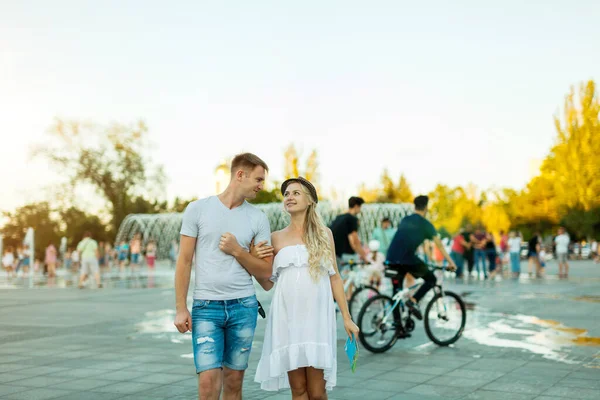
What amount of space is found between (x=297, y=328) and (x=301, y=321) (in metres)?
0.05

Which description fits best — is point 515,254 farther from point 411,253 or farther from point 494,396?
point 494,396

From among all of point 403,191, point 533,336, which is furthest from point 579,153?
point 533,336

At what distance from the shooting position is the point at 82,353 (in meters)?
8.33

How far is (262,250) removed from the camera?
4062 mm

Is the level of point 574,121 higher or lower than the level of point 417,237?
higher

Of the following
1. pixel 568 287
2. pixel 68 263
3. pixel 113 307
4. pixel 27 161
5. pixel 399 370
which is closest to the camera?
pixel 399 370

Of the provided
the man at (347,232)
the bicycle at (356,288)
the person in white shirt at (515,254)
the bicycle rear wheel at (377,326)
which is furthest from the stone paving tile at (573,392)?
the person in white shirt at (515,254)

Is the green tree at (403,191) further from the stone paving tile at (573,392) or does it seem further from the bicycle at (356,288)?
the stone paving tile at (573,392)

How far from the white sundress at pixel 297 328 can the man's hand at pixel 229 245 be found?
404 millimetres

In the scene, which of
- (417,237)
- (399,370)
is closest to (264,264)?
(399,370)

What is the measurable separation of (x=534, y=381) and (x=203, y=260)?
12.6 feet

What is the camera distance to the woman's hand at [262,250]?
13.3 feet

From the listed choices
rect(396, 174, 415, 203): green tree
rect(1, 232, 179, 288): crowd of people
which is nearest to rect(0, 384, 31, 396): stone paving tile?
rect(1, 232, 179, 288): crowd of people

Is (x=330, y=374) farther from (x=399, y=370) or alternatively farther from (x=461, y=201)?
(x=461, y=201)
